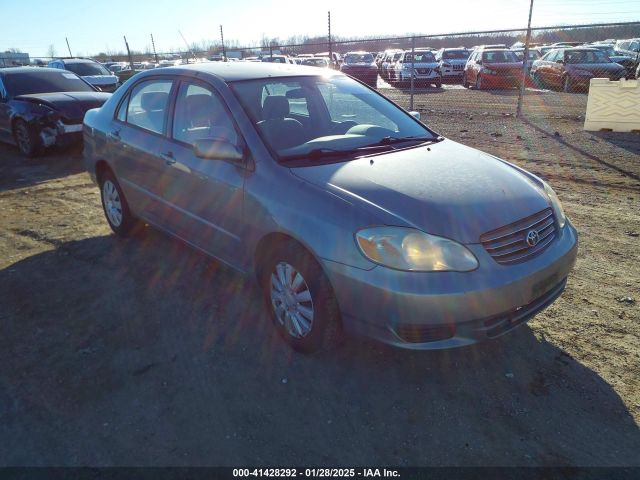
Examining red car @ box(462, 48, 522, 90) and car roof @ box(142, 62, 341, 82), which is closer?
car roof @ box(142, 62, 341, 82)

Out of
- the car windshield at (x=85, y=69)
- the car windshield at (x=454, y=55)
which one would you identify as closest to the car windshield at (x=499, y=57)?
the car windshield at (x=454, y=55)

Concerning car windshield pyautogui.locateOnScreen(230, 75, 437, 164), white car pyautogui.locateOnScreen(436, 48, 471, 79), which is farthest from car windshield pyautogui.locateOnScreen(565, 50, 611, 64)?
car windshield pyautogui.locateOnScreen(230, 75, 437, 164)

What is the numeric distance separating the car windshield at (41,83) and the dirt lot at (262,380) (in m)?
6.08

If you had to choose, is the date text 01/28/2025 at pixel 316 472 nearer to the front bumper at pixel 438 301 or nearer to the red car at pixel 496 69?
the front bumper at pixel 438 301

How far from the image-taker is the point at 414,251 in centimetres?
250

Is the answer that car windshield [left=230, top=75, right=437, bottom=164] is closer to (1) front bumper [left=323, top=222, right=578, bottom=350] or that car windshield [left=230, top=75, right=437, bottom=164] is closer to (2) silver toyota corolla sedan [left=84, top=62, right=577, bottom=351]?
(2) silver toyota corolla sedan [left=84, top=62, right=577, bottom=351]

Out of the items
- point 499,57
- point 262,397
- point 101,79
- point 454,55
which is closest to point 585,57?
point 499,57

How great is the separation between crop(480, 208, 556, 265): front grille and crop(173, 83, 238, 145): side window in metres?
1.78

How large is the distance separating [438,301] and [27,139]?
29.6ft

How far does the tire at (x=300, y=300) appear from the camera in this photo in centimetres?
277

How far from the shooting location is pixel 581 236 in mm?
4699

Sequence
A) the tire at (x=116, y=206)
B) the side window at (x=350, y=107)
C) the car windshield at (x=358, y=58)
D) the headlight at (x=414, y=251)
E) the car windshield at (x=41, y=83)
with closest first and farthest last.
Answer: the headlight at (x=414, y=251) < the side window at (x=350, y=107) < the tire at (x=116, y=206) < the car windshield at (x=41, y=83) < the car windshield at (x=358, y=58)

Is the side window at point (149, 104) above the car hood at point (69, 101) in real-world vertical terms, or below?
above

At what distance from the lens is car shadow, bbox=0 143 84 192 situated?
25.2ft
